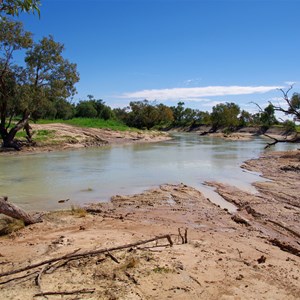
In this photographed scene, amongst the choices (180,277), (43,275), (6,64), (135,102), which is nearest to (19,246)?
(43,275)

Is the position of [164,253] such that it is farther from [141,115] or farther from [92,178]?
[141,115]

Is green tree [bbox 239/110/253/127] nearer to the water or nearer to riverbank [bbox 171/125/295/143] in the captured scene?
riverbank [bbox 171/125/295/143]

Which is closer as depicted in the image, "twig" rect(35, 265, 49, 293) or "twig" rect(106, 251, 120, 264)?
"twig" rect(35, 265, 49, 293)

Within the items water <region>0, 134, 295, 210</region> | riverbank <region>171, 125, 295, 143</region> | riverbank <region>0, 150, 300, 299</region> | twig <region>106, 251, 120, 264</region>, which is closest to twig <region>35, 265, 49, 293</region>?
riverbank <region>0, 150, 300, 299</region>

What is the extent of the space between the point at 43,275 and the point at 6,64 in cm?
2506

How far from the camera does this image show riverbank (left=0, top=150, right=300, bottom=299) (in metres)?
4.74

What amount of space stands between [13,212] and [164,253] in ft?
12.6

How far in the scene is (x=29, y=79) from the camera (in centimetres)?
2836

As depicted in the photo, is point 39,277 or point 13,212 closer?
point 39,277

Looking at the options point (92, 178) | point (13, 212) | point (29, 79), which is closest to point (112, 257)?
point (13, 212)

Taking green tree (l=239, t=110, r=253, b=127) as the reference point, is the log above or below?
below

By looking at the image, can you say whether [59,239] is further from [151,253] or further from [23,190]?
[23,190]

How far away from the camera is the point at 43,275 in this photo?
4.99m

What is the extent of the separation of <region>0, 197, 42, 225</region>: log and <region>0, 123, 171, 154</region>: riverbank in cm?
2069
